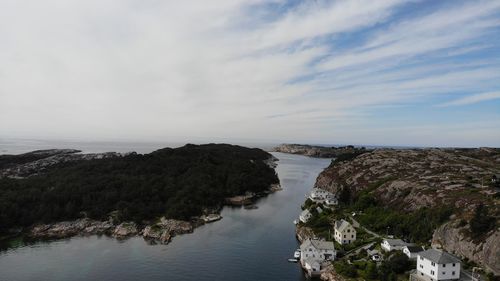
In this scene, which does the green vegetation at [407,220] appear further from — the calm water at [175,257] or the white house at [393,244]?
the calm water at [175,257]

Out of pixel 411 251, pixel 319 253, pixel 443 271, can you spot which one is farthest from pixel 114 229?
pixel 443 271

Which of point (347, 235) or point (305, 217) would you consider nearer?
point (347, 235)

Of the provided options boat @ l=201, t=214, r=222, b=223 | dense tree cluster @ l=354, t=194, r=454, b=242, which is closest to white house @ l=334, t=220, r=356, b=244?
dense tree cluster @ l=354, t=194, r=454, b=242

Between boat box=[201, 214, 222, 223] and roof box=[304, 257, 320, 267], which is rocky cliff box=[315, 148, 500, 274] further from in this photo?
boat box=[201, 214, 222, 223]

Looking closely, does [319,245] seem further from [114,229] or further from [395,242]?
[114,229]

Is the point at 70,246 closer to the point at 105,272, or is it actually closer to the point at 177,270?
the point at 105,272

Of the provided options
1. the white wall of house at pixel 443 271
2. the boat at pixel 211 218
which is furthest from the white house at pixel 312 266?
the boat at pixel 211 218
